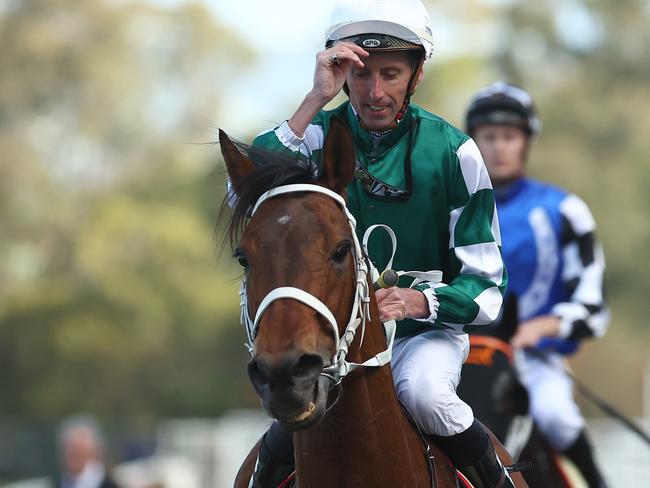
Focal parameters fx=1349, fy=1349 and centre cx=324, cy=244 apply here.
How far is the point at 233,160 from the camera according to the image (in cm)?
420

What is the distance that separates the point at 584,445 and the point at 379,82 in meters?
3.76

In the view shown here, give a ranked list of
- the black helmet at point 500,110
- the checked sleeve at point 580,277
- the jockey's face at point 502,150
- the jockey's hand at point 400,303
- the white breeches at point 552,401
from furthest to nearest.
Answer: the black helmet at point 500,110 < the jockey's face at point 502,150 < the checked sleeve at point 580,277 < the white breeches at point 552,401 < the jockey's hand at point 400,303

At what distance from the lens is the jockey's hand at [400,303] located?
4301mm

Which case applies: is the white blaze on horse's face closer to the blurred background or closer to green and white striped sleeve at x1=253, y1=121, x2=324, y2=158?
green and white striped sleeve at x1=253, y1=121, x2=324, y2=158

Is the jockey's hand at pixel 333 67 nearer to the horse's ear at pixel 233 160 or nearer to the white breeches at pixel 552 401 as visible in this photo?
the horse's ear at pixel 233 160

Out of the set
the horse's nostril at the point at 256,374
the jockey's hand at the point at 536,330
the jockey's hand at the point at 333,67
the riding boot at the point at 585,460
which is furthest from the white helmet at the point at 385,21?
the riding boot at the point at 585,460

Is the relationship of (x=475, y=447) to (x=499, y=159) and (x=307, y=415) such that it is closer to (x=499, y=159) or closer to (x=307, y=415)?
(x=307, y=415)

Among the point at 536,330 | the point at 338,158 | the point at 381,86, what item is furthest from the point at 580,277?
the point at 338,158

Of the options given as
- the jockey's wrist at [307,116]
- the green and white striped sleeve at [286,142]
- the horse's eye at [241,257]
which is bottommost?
the horse's eye at [241,257]

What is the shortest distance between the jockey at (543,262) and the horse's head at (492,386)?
84 centimetres

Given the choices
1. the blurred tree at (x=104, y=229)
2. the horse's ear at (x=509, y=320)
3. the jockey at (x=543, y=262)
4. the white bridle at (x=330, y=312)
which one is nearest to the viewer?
the white bridle at (x=330, y=312)

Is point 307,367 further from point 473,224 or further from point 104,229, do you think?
point 104,229

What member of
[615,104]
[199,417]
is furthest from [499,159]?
[615,104]

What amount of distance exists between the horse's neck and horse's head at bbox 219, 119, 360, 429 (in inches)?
13.5
